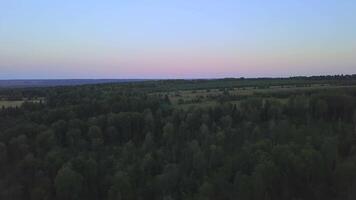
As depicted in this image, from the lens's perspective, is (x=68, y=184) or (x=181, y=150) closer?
(x=68, y=184)

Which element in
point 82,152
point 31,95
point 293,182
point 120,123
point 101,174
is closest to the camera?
point 293,182

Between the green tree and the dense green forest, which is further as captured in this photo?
the green tree

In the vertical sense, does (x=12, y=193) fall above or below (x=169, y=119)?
below

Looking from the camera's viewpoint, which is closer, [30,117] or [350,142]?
[350,142]

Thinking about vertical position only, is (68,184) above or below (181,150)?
below

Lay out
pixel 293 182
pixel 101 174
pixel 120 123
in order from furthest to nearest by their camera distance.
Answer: pixel 120 123
pixel 101 174
pixel 293 182

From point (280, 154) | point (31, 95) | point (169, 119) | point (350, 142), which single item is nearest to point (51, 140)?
point (169, 119)

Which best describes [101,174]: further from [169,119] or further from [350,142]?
[350,142]

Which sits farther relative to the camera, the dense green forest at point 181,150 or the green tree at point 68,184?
the green tree at point 68,184
